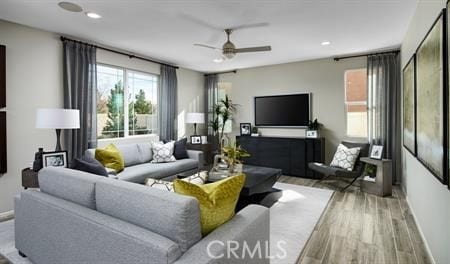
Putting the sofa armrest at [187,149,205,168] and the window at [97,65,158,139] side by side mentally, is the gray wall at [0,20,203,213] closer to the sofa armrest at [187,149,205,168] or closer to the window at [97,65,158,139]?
the window at [97,65,158,139]

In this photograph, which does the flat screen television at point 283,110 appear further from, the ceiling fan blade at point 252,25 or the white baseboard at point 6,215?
the white baseboard at point 6,215

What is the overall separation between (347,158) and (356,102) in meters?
1.32

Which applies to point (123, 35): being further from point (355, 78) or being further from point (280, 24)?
point (355, 78)

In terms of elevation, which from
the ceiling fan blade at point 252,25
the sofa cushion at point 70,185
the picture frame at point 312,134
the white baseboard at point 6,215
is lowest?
the white baseboard at point 6,215

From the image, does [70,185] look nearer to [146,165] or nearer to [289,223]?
[289,223]

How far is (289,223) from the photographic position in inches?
118

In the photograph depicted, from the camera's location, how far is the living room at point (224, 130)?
1.55 meters

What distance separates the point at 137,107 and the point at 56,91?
5.06 ft

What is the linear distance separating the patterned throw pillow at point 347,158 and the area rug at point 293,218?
55 cm

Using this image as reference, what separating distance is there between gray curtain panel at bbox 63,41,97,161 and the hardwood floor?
345cm

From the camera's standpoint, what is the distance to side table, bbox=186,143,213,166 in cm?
576

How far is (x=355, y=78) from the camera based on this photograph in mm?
5141

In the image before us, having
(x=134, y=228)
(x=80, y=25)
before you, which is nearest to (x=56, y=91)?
(x=80, y=25)

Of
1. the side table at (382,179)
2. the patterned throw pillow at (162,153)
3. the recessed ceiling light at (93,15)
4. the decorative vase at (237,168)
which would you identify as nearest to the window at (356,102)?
the side table at (382,179)
